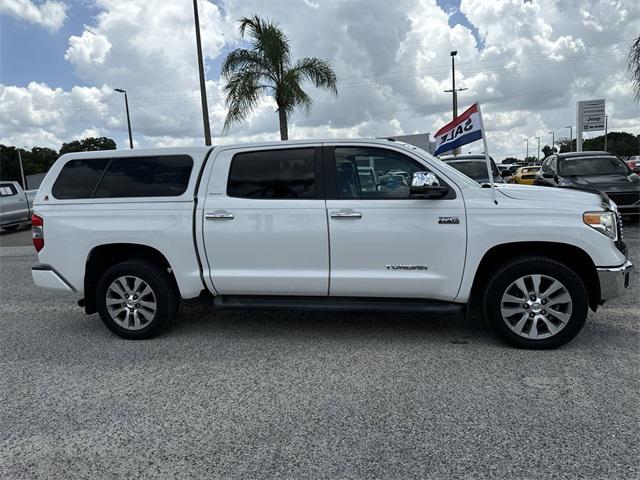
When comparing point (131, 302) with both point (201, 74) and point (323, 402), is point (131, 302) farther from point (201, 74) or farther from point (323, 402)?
point (201, 74)

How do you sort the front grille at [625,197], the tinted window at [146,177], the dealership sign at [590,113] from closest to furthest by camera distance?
the tinted window at [146,177] → the front grille at [625,197] → the dealership sign at [590,113]

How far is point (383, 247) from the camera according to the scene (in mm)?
4180

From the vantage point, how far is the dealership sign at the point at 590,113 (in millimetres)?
24156

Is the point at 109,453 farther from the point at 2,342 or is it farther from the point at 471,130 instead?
the point at 471,130

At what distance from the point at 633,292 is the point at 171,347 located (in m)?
5.40

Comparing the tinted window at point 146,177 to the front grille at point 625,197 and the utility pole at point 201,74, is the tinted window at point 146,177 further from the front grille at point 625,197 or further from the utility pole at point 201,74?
the utility pole at point 201,74

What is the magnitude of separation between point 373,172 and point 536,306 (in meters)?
1.80

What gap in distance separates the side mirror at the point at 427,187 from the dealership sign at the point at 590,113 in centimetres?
2413

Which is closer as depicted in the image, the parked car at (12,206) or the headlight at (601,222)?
the headlight at (601,222)

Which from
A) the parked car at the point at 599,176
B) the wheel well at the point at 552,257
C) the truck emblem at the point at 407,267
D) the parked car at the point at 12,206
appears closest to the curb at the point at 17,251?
the parked car at the point at 12,206

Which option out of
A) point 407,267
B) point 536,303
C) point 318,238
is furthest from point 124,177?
point 536,303

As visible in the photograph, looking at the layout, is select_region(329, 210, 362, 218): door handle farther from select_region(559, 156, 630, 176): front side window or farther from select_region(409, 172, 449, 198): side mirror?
select_region(559, 156, 630, 176): front side window

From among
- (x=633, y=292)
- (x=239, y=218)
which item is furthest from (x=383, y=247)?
(x=633, y=292)

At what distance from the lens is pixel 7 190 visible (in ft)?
50.8
